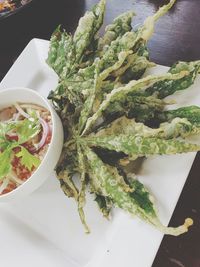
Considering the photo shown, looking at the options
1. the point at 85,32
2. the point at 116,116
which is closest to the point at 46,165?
the point at 116,116

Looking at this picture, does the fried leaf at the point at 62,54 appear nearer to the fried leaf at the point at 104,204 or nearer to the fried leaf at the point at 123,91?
the fried leaf at the point at 123,91

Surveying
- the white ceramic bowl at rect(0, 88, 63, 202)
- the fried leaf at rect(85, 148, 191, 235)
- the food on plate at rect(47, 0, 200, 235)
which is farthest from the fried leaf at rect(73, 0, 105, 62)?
the fried leaf at rect(85, 148, 191, 235)

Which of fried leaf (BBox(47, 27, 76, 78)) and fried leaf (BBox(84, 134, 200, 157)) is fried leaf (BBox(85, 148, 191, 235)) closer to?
fried leaf (BBox(84, 134, 200, 157))

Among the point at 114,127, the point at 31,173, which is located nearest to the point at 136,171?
the point at 114,127

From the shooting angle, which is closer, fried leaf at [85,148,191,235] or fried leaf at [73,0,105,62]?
fried leaf at [85,148,191,235]

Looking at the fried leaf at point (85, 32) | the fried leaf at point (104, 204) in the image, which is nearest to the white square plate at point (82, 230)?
the fried leaf at point (104, 204)

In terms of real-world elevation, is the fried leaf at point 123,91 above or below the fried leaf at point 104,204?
above
